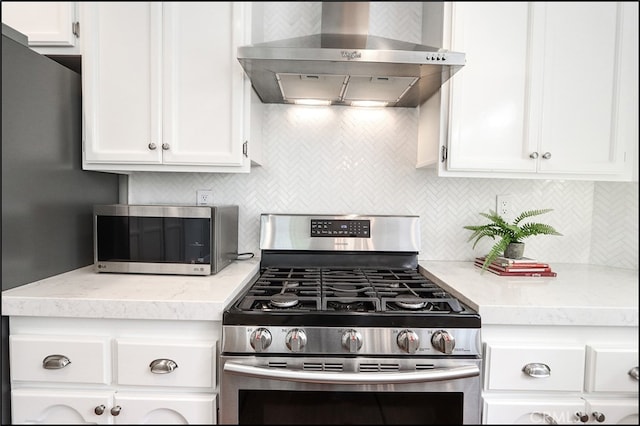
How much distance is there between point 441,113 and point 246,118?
79 centimetres

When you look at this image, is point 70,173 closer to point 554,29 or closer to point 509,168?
point 509,168

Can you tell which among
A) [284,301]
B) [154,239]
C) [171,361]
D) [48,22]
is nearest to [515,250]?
[284,301]

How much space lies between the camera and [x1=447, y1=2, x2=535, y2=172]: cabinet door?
4.72ft

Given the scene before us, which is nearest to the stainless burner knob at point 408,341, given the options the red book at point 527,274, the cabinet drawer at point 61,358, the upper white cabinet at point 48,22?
the red book at point 527,274

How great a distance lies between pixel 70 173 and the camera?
4.59ft

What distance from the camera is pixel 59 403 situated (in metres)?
1.04

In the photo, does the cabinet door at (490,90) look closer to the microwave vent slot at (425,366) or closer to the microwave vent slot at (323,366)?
the microwave vent slot at (425,366)

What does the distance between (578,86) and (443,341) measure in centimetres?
120

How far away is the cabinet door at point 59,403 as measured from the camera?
3.42ft

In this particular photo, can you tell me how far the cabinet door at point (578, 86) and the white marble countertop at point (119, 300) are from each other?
1.39 metres

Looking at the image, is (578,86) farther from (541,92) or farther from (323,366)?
(323,366)

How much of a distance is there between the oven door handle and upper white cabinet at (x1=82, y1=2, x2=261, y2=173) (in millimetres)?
784

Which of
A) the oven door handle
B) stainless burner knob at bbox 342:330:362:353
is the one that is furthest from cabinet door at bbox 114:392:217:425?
stainless burner knob at bbox 342:330:362:353

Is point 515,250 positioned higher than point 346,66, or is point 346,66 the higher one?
point 346,66
